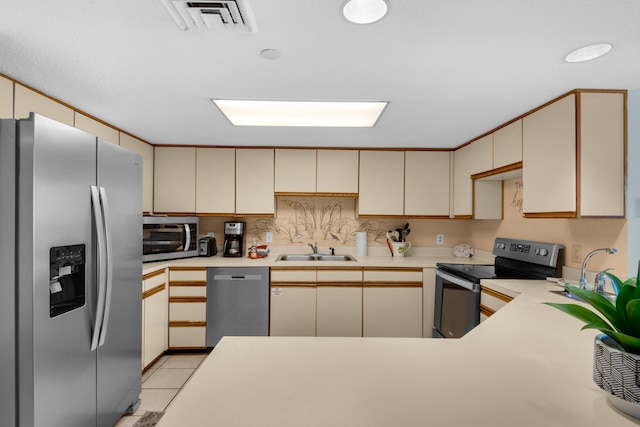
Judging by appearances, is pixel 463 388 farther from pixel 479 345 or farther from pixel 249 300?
pixel 249 300

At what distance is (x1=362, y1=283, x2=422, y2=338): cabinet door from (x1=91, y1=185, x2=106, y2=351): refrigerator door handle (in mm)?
2138

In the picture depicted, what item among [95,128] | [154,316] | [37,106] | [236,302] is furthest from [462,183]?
[37,106]

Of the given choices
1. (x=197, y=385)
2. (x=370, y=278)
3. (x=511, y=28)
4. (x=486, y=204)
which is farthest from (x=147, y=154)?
(x=486, y=204)

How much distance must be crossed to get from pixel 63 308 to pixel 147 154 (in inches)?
81.7

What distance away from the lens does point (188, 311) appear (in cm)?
290

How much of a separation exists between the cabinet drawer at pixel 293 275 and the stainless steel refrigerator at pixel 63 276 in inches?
51.2

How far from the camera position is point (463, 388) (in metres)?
0.80

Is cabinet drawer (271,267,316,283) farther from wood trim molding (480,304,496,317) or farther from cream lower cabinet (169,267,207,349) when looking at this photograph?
wood trim molding (480,304,496,317)

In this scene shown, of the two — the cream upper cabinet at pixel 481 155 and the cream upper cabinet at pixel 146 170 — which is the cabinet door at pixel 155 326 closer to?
the cream upper cabinet at pixel 146 170

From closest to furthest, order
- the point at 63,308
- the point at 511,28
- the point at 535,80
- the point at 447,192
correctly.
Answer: the point at 511,28 → the point at 63,308 → the point at 535,80 → the point at 447,192

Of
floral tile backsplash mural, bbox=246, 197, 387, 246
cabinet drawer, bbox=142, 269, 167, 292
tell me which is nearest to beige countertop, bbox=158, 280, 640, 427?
cabinet drawer, bbox=142, 269, 167, 292

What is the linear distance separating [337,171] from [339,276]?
44.1 inches

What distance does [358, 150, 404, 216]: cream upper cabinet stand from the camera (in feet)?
10.9

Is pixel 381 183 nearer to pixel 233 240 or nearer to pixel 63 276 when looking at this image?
pixel 233 240
